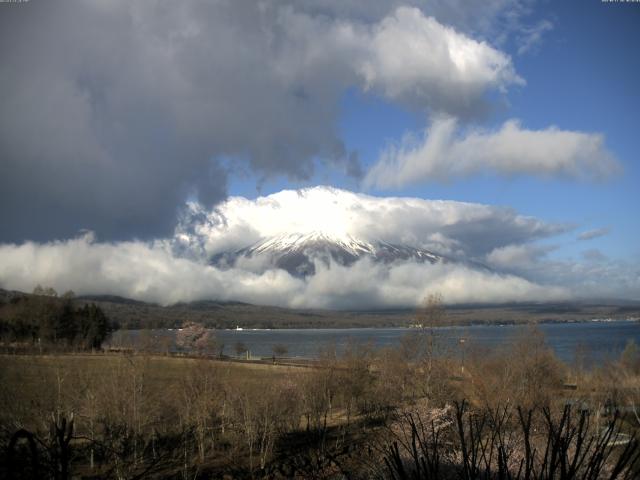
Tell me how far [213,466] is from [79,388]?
299 inches

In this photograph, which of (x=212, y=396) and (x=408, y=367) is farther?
(x=408, y=367)

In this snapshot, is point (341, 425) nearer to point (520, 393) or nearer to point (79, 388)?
point (520, 393)

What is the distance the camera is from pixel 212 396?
28.6 meters

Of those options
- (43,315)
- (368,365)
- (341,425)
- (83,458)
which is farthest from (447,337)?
(43,315)

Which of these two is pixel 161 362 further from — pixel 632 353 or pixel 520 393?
pixel 632 353

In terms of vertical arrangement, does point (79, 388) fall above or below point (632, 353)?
above

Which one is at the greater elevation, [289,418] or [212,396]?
[212,396]

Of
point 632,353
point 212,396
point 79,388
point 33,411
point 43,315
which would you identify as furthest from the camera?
point 43,315

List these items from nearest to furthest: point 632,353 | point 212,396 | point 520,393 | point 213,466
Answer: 1. point 213,466
2. point 212,396
3. point 520,393
4. point 632,353

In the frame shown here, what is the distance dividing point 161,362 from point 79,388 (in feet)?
156

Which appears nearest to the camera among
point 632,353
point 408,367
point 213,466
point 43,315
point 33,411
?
point 33,411

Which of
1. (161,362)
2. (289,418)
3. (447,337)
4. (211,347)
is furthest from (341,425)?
(211,347)

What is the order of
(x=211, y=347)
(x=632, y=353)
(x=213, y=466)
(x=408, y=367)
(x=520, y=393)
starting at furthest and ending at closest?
1. (x=211, y=347)
2. (x=632, y=353)
3. (x=408, y=367)
4. (x=520, y=393)
5. (x=213, y=466)

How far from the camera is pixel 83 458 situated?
2658 cm
